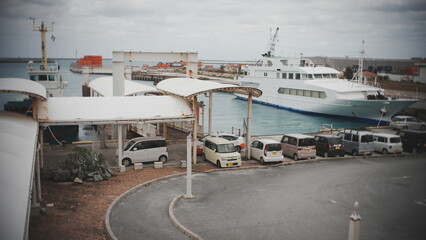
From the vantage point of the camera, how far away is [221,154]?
17781mm

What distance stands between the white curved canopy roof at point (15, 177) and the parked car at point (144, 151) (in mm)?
6798

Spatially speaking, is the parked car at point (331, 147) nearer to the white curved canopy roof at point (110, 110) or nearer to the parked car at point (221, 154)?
the parked car at point (221, 154)

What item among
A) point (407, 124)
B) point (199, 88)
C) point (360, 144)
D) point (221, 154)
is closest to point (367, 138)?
point (360, 144)

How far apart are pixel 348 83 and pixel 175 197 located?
137ft

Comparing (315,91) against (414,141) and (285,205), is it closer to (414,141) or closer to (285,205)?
Answer: (414,141)

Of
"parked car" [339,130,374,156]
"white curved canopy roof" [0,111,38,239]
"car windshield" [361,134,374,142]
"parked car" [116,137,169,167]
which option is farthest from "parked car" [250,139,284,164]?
"white curved canopy roof" [0,111,38,239]

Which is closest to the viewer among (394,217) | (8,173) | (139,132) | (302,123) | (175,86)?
(8,173)

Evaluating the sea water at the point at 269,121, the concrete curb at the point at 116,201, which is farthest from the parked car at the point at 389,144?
the sea water at the point at 269,121

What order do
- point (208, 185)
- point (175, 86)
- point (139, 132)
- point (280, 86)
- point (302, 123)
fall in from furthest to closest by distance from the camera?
point (280, 86) → point (302, 123) → point (139, 132) → point (175, 86) → point (208, 185)

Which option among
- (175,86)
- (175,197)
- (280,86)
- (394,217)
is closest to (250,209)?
(175,197)

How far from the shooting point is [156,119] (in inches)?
698

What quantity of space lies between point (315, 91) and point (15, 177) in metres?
46.5

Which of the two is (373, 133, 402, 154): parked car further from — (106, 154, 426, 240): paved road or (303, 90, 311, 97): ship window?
(303, 90, 311, 97): ship window

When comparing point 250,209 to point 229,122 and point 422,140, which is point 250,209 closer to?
point 422,140
